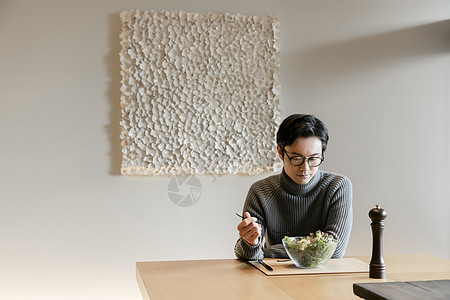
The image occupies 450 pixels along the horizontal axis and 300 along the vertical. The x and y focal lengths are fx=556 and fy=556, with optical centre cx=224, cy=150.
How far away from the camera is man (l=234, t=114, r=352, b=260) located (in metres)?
2.42

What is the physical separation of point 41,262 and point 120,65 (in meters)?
1.51

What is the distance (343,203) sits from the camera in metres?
2.46

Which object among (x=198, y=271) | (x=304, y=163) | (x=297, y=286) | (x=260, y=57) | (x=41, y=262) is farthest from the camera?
(x=260, y=57)

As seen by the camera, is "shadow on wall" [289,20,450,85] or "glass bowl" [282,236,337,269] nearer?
"glass bowl" [282,236,337,269]

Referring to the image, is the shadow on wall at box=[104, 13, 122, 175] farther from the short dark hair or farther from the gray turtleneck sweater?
the short dark hair

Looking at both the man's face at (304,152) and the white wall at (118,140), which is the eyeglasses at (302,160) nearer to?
the man's face at (304,152)

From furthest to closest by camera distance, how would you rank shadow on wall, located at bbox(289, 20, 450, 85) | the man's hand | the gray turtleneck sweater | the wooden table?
shadow on wall, located at bbox(289, 20, 450, 85) → the gray turtleneck sweater → the man's hand → the wooden table

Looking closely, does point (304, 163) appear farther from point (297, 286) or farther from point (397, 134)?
point (397, 134)

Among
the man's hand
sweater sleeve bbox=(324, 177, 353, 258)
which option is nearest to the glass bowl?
the man's hand

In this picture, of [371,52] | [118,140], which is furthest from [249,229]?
[371,52]

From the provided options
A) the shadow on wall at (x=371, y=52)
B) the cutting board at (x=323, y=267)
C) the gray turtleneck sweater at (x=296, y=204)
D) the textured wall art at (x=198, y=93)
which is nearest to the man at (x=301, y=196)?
the gray turtleneck sweater at (x=296, y=204)

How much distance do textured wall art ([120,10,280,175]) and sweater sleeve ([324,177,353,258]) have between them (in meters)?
1.67

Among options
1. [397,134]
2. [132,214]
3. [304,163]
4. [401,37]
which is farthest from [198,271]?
[401,37]

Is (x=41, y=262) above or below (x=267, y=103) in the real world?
below
